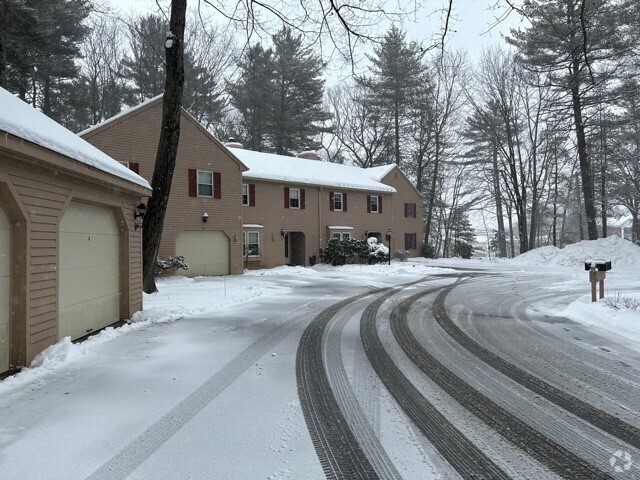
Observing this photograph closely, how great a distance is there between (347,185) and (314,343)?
746 inches

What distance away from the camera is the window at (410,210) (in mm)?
27938

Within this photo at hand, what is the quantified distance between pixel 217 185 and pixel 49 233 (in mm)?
13518

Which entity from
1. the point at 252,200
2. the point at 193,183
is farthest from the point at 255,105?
the point at 193,183

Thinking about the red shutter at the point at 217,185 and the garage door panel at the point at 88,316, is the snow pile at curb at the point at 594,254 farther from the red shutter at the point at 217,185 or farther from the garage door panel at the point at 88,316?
the garage door panel at the point at 88,316

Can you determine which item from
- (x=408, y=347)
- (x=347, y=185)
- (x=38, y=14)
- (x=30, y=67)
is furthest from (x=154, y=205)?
(x=347, y=185)

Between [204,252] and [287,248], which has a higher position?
[287,248]

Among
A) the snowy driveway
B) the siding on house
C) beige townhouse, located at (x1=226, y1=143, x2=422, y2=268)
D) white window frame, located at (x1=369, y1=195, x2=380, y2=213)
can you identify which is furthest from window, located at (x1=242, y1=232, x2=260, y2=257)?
the siding on house

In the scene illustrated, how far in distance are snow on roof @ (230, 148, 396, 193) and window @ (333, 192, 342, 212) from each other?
2.01ft

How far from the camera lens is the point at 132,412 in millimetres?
3318

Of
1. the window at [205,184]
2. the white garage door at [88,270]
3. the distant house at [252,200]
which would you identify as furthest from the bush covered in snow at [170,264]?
the white garage door at [88,270]

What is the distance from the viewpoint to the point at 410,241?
2822cm

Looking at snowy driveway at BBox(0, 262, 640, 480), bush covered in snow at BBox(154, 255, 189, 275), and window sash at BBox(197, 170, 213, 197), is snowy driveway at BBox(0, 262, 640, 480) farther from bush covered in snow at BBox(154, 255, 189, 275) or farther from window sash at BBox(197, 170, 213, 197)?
window sash at BBox(197, 170, 213, 197)

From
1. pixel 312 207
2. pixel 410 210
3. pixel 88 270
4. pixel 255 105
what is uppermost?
pixel 255 105

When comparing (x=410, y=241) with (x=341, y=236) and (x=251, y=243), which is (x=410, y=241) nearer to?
(x=341, y=236)
